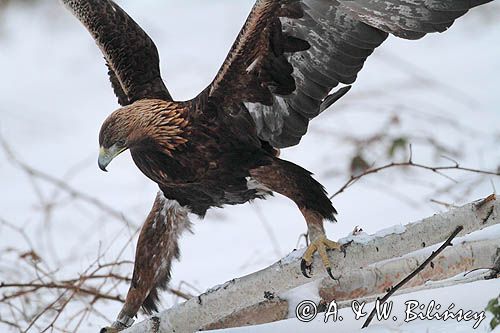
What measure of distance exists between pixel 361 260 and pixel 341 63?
854 millimetres

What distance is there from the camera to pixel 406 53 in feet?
33.8

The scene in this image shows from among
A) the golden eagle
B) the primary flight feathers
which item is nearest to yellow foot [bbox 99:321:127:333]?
the golden eagle

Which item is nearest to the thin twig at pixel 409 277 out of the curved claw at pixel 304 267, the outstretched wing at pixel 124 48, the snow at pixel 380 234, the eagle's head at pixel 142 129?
the snow at pixel 380 234

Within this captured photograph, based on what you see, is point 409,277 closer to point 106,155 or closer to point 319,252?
point 319,252

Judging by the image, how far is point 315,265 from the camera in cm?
334

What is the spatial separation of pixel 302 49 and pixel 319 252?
81cm

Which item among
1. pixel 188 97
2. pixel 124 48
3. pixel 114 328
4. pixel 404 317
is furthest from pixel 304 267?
pixel 188 97

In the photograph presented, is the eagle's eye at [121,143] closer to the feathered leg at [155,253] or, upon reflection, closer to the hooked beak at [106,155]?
the hooked beak at [106,155]

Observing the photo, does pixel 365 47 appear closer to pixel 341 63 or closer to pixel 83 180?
pixel 341 63

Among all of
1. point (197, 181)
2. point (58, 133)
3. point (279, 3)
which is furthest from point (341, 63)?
point (58, 133)

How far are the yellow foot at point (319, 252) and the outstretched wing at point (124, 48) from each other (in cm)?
125

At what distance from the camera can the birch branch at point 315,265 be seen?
321cm

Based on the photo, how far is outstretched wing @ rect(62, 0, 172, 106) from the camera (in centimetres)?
441

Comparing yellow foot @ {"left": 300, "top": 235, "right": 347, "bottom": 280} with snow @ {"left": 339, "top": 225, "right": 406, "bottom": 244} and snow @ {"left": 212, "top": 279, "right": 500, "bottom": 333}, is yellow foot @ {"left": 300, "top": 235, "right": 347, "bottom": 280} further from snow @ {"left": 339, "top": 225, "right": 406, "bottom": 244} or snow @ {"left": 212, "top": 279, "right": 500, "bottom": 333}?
snow @ {"left": 212, "top": 279, "right": 500, "bottom": 333}
